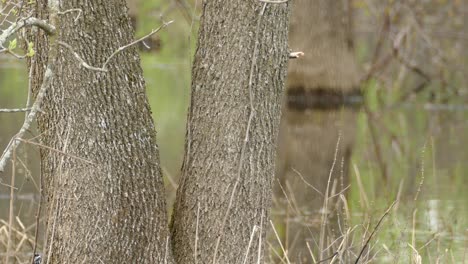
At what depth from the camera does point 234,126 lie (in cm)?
490

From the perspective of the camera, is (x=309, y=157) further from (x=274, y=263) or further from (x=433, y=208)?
(x=274, y=263)

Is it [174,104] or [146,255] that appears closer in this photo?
[146,255]

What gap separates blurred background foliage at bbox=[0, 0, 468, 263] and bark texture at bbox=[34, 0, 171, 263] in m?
1.02

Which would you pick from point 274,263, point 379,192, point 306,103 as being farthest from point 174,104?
point 274,263

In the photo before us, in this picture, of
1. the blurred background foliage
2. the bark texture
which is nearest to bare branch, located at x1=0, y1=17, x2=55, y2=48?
A: the bark texture

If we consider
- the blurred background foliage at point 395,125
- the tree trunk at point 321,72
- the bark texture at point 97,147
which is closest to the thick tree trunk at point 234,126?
the bark texture at point 97,147

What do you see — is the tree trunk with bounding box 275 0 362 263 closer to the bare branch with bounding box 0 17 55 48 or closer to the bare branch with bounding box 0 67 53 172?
the bare branch with bounding box 0 17 55 48

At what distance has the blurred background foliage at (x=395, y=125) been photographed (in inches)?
291

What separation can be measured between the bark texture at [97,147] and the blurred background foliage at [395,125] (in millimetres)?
1020

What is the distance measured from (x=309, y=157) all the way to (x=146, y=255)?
7.05 m

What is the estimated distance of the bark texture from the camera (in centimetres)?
468

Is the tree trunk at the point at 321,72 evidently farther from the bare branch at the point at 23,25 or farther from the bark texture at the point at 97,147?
the bare branch at the point at 23,25

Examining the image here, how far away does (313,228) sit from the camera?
807 cm

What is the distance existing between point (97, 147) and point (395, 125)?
35.2 feet
